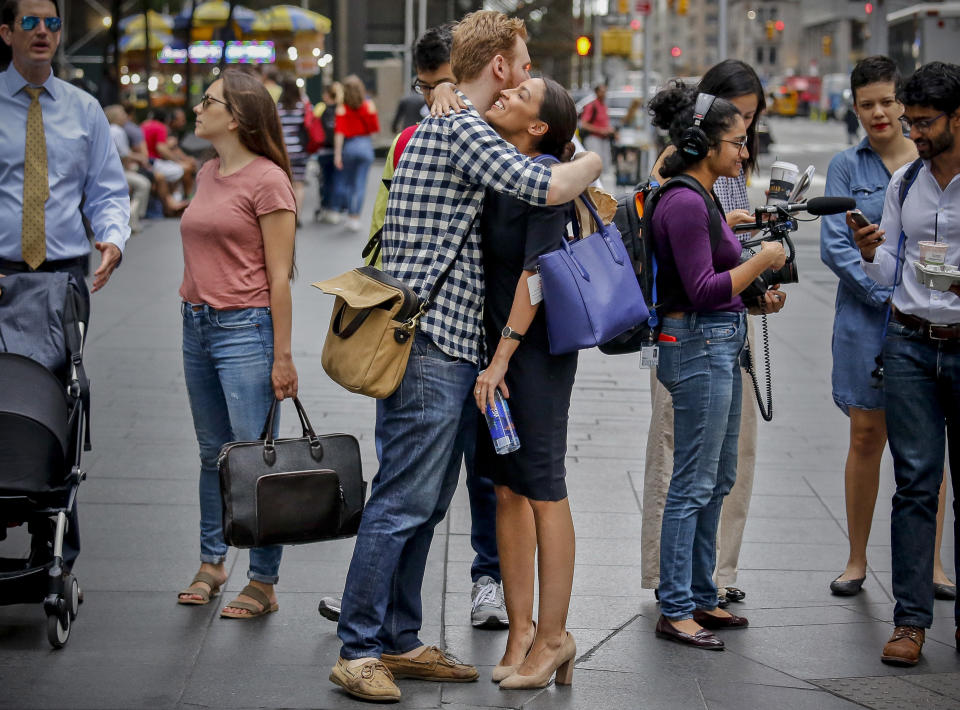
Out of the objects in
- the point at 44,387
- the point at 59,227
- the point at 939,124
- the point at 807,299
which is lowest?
the point at 807,299

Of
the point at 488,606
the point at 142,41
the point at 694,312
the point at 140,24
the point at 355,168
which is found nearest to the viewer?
the point at 694,312

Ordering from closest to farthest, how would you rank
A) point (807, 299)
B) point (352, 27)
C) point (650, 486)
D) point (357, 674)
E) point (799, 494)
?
point (357, 674), point (650, 486), point (799, 494), point (807, 299), point (352, 27)

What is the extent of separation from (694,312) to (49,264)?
252 cm

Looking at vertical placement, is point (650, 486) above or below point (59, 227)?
below

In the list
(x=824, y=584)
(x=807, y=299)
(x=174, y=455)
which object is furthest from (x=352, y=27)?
(x=824, y=584)

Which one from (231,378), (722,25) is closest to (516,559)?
(231,378)

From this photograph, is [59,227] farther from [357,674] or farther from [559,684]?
[559,684]

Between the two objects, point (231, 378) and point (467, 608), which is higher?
point (231, 378)

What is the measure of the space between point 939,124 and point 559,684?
7.61 ft

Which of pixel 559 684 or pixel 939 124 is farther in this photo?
pixel 939 124

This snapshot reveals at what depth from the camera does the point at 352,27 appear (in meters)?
31.1

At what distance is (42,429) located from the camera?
4.62 m

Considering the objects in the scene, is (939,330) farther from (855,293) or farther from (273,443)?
(273,443)

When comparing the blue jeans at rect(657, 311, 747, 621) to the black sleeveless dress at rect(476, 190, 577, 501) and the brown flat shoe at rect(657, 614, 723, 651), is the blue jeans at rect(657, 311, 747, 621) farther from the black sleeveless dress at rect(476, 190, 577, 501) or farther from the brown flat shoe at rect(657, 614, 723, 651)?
the black sleeveless dress at rect(476, 190, 577, 501)
